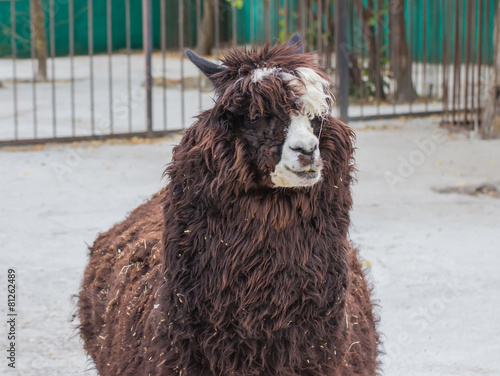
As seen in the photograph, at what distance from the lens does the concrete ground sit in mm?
4773

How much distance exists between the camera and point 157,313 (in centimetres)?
284

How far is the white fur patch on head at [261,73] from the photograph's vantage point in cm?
272

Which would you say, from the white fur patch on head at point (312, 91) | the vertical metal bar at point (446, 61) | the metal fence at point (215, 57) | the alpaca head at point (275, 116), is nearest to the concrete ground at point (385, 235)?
the alpaca head at point (275, 116)

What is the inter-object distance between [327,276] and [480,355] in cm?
223

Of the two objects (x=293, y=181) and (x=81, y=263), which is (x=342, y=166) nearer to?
(x=293, y=181)

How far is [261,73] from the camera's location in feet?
8.98

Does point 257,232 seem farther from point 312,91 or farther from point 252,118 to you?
point 312,91

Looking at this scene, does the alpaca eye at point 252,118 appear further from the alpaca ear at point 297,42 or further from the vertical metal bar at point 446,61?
the vertical metal bar at point 446,61

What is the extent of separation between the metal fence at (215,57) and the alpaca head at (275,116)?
5.80 m

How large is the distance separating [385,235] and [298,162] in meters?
4.32

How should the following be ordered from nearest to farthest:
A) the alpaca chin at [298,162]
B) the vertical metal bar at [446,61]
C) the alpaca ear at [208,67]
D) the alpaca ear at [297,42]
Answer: the alpaca chin at [298,162]
the alpaca ear at [208,67]
the alpaca ear at [297,42]
the vertical metal bar at [446,61]

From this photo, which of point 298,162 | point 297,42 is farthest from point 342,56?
point 298,162

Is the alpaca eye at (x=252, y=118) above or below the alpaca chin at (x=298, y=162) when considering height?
above

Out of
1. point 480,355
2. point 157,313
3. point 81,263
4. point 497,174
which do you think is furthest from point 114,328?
point 497,174
